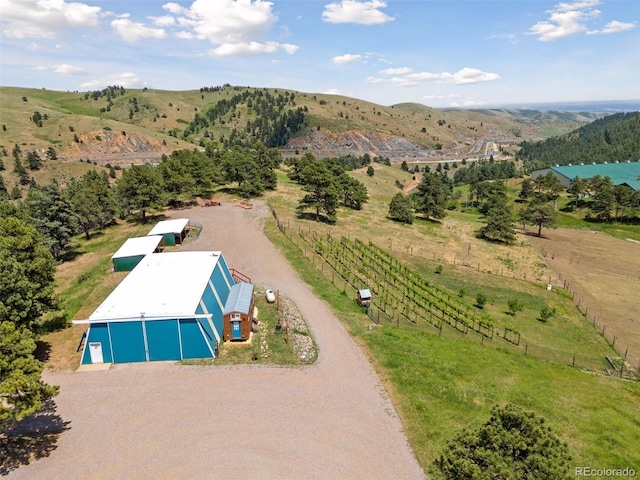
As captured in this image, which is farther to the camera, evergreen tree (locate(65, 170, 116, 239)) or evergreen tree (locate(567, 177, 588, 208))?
evergreen tree (locate(567, 177, 588, 208))

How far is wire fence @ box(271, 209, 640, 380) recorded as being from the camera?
32094mm

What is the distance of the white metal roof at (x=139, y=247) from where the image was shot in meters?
41.9

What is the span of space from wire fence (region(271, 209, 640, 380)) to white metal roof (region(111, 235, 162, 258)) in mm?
20806

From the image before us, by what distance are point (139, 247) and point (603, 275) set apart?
6465 centimetres

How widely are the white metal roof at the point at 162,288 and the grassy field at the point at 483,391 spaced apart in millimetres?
12760

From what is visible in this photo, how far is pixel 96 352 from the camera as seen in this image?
86.3 feet

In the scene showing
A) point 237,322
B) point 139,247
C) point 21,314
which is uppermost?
point 21,314

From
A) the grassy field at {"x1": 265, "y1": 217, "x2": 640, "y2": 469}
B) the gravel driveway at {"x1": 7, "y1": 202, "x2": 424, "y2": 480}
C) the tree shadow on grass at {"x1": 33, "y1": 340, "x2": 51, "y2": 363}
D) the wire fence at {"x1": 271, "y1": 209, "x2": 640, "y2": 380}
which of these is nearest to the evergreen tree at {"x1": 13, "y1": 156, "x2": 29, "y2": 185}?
the tree shadow on grass at {"x1": 33, "y1": 340, "x2": 51, "y2": 363}

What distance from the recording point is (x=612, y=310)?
4466cm

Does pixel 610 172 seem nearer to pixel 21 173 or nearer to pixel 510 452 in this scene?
pixel 510 452

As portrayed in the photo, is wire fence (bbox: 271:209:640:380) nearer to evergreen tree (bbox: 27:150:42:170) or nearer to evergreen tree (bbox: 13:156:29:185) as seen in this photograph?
evergreen tree (bbox: 13:156:29:185)

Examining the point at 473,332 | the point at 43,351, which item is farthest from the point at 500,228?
the point at 43,351

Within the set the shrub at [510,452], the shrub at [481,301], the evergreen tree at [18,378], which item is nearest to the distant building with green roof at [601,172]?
the shrub at [481,301]

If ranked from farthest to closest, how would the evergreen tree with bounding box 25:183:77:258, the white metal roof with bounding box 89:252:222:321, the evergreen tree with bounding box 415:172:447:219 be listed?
1. the evergreen tree with bounding box 415:172:447:219
2. the evergreen tree with bounding box 25:183:77:258
3. the white metal roof with bounding box 89:252:222:321
